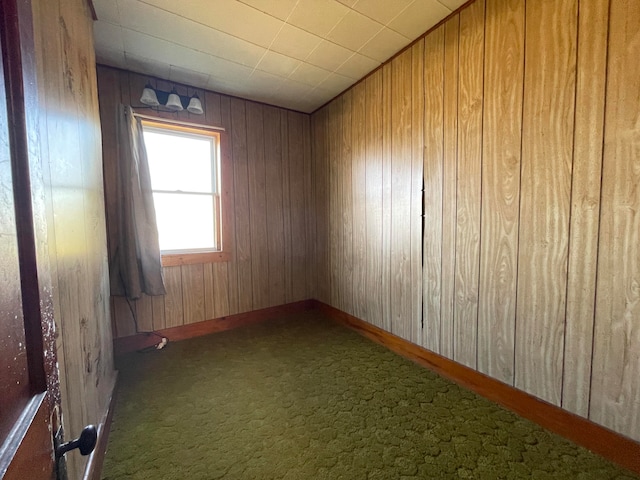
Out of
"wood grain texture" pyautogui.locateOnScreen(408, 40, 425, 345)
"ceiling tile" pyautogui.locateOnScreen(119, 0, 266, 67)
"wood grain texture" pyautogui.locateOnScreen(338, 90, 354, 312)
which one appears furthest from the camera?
"wood grain texture" pyautogui.locateOnScreen(338, 90, 354, 312)

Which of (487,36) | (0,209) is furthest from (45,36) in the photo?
Answer: (487,36)

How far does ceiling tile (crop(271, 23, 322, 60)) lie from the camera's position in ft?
6.31

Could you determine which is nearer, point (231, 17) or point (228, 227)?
point (231, 17)

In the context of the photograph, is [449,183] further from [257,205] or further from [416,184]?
[257,205]

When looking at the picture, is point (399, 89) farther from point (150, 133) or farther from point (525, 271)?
point (150, 133)

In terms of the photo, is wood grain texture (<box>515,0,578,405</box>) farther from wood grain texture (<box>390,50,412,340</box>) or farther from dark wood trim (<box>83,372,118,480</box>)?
dark wood trim (<box>83,372,118,480</box>)

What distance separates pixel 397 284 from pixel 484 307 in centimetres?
71

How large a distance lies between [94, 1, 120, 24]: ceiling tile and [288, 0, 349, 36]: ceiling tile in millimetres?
1107

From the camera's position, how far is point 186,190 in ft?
8.87

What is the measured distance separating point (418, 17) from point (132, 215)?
2.67 m

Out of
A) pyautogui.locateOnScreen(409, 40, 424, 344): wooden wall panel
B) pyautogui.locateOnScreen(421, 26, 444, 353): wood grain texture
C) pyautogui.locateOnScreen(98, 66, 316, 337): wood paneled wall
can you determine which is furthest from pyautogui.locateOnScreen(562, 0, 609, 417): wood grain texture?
pyautogui.locateOnScreen(98, 66, 316, 337): wood paneled wall

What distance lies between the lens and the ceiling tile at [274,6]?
5.48ft

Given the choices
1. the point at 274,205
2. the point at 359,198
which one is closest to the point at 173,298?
the point at 274,205

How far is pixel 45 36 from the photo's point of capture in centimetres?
86
